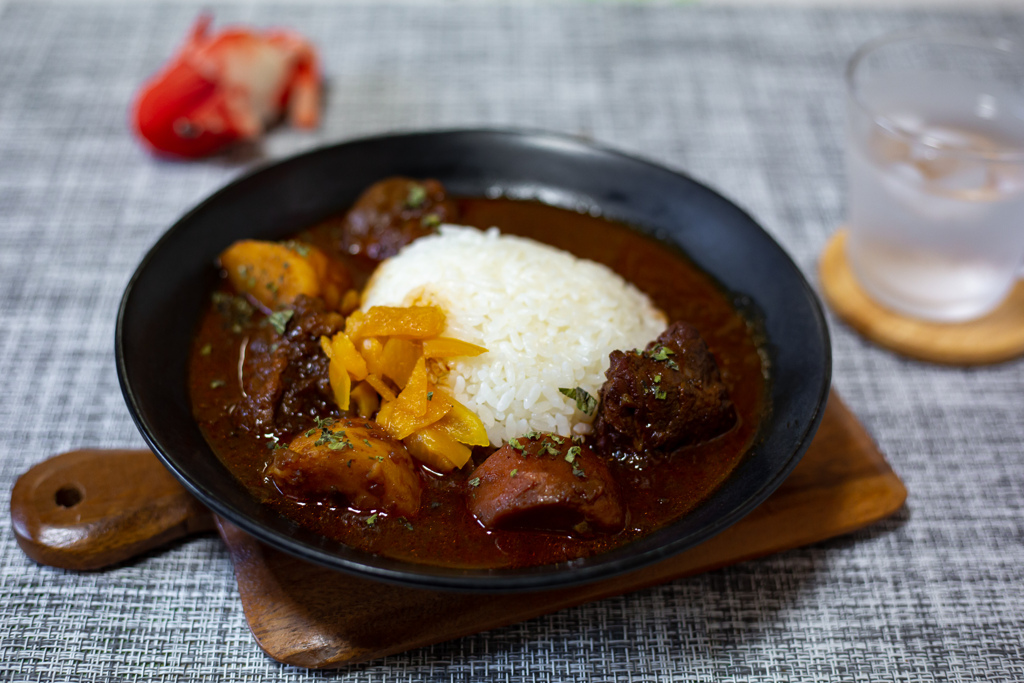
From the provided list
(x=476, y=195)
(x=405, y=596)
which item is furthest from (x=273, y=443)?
(x=476, y=195)

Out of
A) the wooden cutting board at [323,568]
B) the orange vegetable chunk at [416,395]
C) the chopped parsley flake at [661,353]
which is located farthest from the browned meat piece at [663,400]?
the orange vegetable chunk at [416,395]

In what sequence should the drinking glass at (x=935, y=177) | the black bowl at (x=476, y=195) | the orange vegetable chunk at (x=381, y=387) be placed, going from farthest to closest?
the drinking glass at (x=935, y=177)
the orange vegetable chunk at (x=381, y=387)
the black bowl at (x=476, y=195)

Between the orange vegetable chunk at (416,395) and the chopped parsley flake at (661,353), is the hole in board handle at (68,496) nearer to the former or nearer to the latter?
the orange vegetable chunk at (416,395)

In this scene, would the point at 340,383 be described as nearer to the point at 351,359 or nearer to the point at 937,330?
the point at 351,359

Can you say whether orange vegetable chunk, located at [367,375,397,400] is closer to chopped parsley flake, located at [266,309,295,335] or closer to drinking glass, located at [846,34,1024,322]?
chopped parsley flake, located at [266,309,295,335]

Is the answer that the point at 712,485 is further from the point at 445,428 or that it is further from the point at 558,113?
the point at 558,113

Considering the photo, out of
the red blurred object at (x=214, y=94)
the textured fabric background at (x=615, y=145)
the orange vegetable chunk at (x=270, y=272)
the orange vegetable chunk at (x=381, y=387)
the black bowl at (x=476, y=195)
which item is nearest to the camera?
the black bowl at (x=476, y=195)
